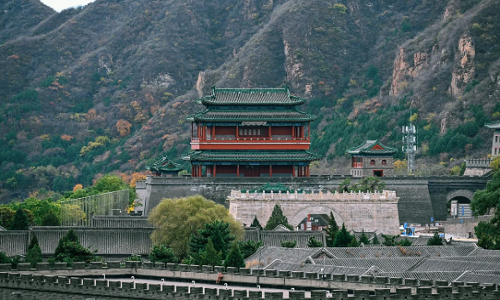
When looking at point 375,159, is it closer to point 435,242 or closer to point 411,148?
point 411,148

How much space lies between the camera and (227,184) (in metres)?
114

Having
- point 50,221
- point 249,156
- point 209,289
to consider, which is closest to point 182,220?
point 50,221

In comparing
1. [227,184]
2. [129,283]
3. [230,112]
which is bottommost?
[129,283]

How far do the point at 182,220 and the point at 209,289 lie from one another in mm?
38027

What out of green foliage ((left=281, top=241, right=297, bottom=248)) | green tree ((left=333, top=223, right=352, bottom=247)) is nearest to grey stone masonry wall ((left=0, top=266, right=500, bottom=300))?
green foliage ((left=281, top=241, right=297, bottom=248))

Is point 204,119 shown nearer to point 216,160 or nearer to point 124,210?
point 216,160

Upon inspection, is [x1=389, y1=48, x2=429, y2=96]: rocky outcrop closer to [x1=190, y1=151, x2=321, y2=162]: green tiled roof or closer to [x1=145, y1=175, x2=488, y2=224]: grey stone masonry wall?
[x1=145, y1=175, x2=488, y2=224]: grey stone masonry wall

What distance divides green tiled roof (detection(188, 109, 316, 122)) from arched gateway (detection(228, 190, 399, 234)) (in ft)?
37.8

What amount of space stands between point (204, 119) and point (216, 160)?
4.11 meters

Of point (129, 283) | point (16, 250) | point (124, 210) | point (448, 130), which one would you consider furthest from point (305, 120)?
point (129, 283)

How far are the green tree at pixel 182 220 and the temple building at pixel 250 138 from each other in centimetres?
2119

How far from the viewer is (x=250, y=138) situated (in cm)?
11762

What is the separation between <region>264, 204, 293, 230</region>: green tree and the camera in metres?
98.0

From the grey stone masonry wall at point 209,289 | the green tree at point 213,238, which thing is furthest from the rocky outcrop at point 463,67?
the grey stone masonry wall at point 209,289
